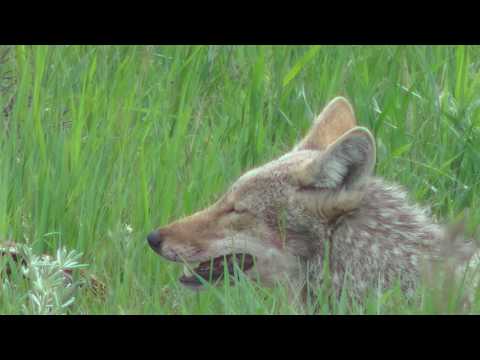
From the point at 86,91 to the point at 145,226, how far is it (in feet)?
6.08

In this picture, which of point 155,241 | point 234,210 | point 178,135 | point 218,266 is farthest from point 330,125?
point 155,241

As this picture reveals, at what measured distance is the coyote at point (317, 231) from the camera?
6.25m

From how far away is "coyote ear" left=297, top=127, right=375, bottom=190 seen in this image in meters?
6.15

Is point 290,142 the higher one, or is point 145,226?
point 290,142

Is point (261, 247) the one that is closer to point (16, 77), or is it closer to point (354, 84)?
point (354, 84)

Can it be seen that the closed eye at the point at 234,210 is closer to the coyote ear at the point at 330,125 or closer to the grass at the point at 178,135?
the grass at the point at 178,135

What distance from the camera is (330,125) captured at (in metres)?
7.31

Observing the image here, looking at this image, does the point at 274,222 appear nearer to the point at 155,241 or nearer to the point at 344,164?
the point at 344,164

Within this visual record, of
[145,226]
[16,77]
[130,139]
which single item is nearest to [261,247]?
[145,226]

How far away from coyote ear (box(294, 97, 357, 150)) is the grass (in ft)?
2.27

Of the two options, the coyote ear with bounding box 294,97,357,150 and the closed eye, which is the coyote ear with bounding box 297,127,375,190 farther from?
the coyote ear with bounding box 294,97,357,150

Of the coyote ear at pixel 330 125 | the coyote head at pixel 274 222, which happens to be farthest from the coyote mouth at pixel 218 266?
the coyote ear at pixel 330 125

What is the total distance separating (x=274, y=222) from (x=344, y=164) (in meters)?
0.52

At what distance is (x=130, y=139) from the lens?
8.04 m
